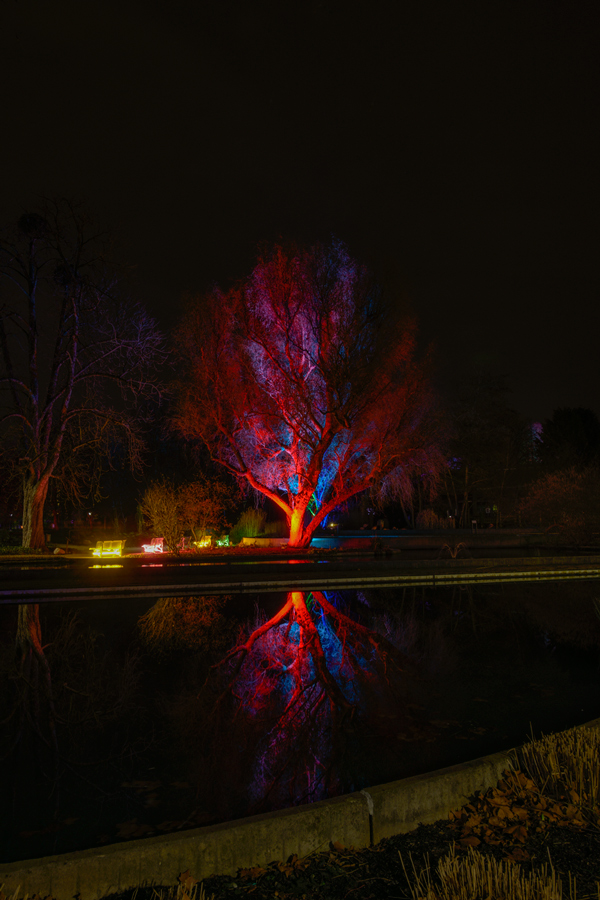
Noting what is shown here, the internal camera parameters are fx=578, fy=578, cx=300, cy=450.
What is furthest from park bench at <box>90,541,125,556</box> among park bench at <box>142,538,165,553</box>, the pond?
the pond

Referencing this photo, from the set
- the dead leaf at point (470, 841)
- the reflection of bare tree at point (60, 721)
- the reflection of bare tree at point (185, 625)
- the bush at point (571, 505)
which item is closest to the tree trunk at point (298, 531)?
the reflection of bare tree at point (185, 625)

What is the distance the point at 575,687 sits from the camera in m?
6.38

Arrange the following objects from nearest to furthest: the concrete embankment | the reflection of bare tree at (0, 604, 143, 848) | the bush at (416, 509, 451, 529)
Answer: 1. the concrete embankment
2. the reflection of bare tree at (0, 604, 143, 848)
3. the bush at (416, 509, 451, 529)

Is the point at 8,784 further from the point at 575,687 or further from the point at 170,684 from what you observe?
the point at 575,687

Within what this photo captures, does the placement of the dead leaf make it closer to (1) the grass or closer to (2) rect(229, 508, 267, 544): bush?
(1) the grass

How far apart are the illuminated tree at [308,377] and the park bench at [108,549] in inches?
198

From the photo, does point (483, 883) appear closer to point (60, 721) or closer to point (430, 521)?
point (60, 721)

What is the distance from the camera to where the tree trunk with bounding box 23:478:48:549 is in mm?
20625

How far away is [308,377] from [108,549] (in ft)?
33.0

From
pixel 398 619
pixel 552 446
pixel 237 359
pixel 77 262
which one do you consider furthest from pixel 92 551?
pixel 552 446

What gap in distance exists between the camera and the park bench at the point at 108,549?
21047 mm

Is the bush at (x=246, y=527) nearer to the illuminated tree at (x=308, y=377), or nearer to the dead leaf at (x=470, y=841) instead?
the illuminated tree at (x=308, y=377)

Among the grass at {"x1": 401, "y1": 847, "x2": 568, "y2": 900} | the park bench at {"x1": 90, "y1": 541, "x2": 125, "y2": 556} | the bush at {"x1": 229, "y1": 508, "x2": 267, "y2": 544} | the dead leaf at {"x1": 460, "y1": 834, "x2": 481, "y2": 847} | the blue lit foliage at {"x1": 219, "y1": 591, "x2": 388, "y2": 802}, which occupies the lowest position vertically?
the blue lit foliage at {"x1": 219, "y1": 591, "x2": 388, "y2": 802}

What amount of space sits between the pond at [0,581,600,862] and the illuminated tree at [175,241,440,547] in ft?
38.8
